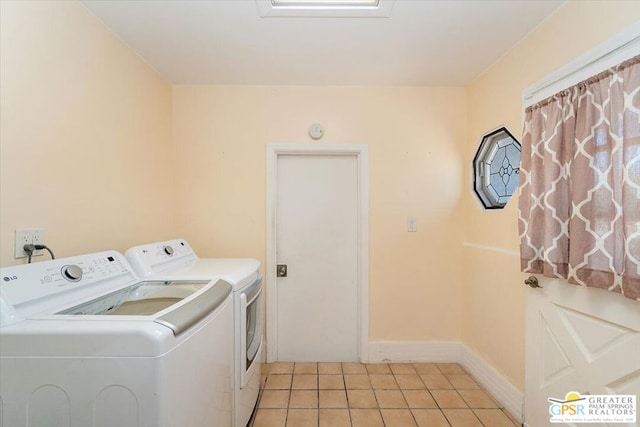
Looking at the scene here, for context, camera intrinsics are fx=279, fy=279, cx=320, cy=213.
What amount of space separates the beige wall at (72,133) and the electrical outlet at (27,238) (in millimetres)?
22

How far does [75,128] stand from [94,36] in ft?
1.88

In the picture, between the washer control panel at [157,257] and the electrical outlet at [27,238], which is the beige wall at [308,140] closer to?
the electrical outlet at [27,238]

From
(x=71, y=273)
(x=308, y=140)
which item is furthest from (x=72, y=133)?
(x=308, y=140)

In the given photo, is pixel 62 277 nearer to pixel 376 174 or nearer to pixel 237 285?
pixel 237 285

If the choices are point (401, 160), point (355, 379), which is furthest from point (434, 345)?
point (401, 160)

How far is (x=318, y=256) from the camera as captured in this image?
8.13 feet

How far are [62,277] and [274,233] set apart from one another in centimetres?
143

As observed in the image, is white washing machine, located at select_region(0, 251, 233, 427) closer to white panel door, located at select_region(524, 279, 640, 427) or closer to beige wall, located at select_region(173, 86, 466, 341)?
beige wall, located at select_region(173, 86, 466, 341)

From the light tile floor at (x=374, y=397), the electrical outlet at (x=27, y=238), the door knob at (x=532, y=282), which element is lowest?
the light tile floor at (x=374, y=397)

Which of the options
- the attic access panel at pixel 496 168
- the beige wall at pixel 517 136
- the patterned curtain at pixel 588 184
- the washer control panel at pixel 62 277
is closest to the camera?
the washer control panel at pixel 62 277

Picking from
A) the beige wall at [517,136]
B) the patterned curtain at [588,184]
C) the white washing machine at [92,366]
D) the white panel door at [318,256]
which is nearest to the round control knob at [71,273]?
the white washing machine at [92,366]

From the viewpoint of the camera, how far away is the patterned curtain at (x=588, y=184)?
1.08 meters

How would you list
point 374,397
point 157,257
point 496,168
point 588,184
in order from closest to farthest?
point 588,184
point 157,257
point 374,397
point 496,168

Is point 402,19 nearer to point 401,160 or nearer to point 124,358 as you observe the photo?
point 401,160
